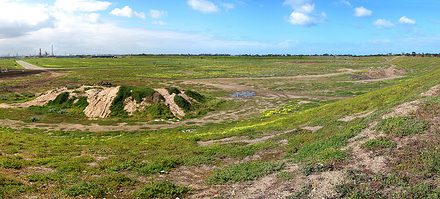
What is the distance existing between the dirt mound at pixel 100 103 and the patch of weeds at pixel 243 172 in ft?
109

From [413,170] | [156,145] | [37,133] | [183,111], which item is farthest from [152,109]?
[413,170]

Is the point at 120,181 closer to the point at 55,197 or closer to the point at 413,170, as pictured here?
the point at 55,197

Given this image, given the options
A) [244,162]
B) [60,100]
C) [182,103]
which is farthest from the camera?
[60,100]

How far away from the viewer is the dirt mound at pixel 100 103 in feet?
167

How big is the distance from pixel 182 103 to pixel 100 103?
1105cm

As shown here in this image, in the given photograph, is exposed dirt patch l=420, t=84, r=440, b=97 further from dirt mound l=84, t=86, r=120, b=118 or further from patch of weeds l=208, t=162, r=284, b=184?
dirt mound l=84, t=86, r=120, b=118

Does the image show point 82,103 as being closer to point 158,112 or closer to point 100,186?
point 158,112

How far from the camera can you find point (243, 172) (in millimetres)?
19938

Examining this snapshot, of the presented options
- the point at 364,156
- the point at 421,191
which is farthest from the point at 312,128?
the point at 421,191

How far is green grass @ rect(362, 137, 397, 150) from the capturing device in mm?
19156

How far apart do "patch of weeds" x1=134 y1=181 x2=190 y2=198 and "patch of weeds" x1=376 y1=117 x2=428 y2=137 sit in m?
11.2

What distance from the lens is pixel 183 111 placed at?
51406mm

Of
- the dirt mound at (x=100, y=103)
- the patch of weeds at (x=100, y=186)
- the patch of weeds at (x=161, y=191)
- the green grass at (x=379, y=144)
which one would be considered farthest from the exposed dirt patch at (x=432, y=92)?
the dirt mound at (x=100, y=103)

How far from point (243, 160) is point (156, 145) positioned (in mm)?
8915
